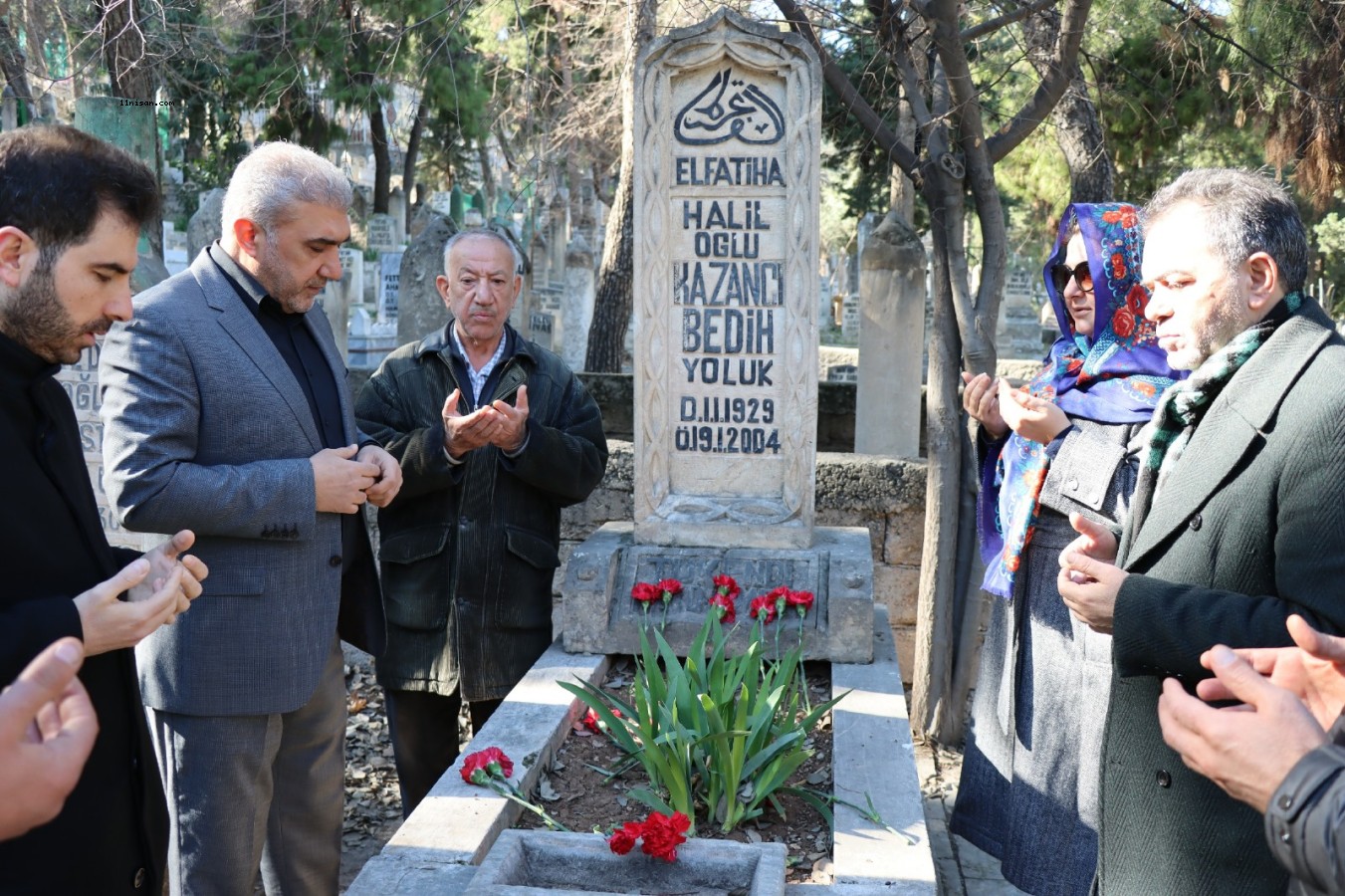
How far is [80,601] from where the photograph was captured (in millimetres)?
1914

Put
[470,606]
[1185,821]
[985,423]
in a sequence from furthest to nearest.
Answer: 1. [470,606]
2. [985,423]
3. [1185,821]

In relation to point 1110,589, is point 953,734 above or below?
below

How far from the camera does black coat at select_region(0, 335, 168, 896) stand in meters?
1.92

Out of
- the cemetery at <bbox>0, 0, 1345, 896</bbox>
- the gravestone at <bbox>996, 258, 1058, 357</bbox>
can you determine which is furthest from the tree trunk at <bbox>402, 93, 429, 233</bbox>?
the cemetery at <bbox>0, 0, 1345, 896</bbox>

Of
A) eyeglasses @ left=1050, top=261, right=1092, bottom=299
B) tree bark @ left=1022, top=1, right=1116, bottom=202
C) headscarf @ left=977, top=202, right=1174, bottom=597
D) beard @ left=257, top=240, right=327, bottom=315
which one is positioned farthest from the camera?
tree bark @ left=1022, top=1, right=1116, bottom=202

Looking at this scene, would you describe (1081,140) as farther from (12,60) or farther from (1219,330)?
(12,60)

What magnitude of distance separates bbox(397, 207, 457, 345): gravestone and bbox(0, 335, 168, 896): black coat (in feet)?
19.0

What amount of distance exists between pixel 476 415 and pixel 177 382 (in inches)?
35.1

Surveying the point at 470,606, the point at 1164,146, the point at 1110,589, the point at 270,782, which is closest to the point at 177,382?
the point at 270,782

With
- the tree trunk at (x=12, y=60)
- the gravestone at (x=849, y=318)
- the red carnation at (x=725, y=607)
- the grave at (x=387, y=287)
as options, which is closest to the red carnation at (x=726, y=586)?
the red carnation at (x=725, y=607)

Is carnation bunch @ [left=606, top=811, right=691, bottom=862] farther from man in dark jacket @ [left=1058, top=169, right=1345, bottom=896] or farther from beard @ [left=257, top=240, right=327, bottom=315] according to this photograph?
beard @ [left=257, top=240, right=327, bottom=315]

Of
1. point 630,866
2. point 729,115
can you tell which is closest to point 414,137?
point 729,115

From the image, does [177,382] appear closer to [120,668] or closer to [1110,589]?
[120,668]

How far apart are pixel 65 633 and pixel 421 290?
245 inches
